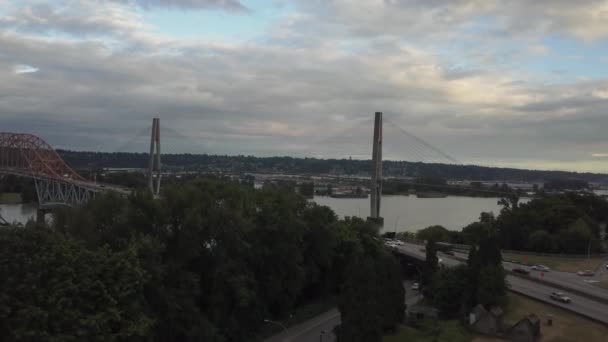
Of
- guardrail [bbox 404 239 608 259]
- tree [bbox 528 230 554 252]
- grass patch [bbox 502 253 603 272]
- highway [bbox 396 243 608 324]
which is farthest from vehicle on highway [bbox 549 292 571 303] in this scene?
tree [bbox 528 230 554 252]

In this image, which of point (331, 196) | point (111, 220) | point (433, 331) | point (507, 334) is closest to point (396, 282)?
point (433, 331)

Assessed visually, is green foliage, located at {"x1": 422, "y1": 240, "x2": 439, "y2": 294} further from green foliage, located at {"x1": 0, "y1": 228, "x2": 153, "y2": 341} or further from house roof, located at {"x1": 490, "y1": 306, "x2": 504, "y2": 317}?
green foliage, located at {"x1": 0, "y1": 228, "x2": 153, "y2": 341}

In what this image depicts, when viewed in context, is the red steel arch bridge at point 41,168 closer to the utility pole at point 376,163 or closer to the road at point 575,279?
the utility pole at point 376,163

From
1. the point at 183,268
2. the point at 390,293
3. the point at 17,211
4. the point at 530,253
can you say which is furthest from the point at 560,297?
the point at 17,211

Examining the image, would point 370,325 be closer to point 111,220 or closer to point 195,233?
point 195,233

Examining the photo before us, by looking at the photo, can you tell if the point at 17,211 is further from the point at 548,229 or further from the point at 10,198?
the point at 548,229

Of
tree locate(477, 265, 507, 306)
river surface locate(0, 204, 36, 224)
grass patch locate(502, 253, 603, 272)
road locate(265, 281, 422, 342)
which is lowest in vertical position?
road locate(265, 281, 422, 342)
